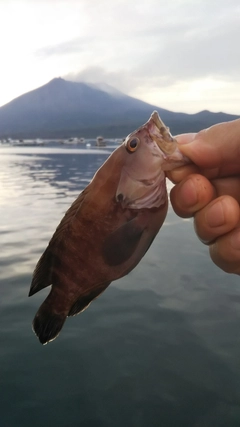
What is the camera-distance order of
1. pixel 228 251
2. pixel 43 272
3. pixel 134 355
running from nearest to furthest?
pixel 43 272
pixel 228 251
pixel 134 355

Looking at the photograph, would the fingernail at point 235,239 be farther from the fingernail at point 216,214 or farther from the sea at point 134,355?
the sea at point 134,355

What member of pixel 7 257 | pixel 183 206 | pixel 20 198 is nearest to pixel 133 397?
pixel 183 206

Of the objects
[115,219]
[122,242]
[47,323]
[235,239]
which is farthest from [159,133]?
[47,323]

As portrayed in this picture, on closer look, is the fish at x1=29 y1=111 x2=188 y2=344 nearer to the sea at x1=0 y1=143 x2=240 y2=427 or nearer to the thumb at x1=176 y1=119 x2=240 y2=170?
the thumb at x1=176 y1=119 x2=240 y2=170

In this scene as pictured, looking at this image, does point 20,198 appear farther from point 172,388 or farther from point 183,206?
point 183,206

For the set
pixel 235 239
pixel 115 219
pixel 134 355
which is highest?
pixel 115 219

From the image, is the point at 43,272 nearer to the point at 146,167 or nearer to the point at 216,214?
the point at 146,167
